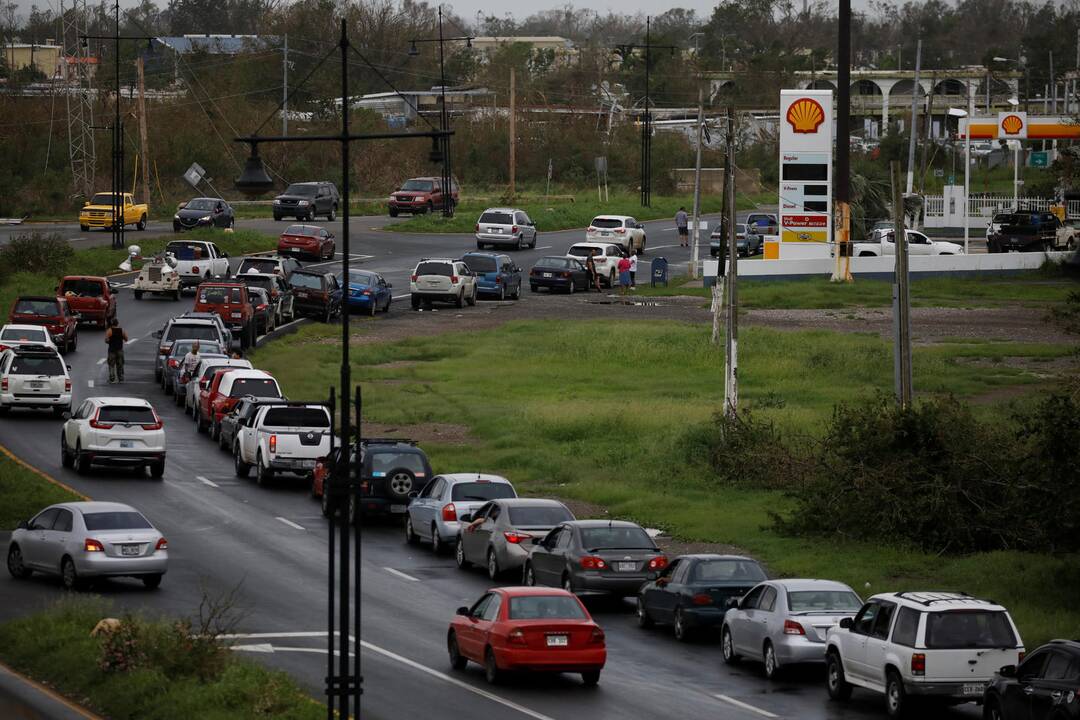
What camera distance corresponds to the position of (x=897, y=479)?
3039cm

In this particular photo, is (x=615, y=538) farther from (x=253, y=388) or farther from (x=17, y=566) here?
(x=253, y=388)

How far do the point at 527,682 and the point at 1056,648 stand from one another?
709 centimetres

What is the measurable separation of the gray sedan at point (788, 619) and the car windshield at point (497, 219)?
60039mm

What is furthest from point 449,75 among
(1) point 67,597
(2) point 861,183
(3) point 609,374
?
(1) point 67,597

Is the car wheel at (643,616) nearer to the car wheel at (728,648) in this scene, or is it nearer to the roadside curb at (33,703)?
the car wheel at (728,648)

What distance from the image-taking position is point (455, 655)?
22812 millimetres

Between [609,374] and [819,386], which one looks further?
[609,374]

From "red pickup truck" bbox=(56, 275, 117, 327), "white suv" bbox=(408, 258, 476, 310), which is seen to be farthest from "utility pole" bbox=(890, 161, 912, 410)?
"white suv" bbox=(408, 258, 476, 310)

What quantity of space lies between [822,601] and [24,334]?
30232 mm

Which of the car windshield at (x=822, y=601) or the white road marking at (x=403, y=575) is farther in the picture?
the white road marking at (x=403, y=575)

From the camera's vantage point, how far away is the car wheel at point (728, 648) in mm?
23641

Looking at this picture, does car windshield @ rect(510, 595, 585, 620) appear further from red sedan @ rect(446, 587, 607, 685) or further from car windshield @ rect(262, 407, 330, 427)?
car windshield @ rect(262, 407, 330, 427)

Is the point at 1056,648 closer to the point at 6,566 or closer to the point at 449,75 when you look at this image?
the point at 6,566

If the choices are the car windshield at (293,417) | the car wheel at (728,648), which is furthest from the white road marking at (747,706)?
the car windshield at (293,417)
